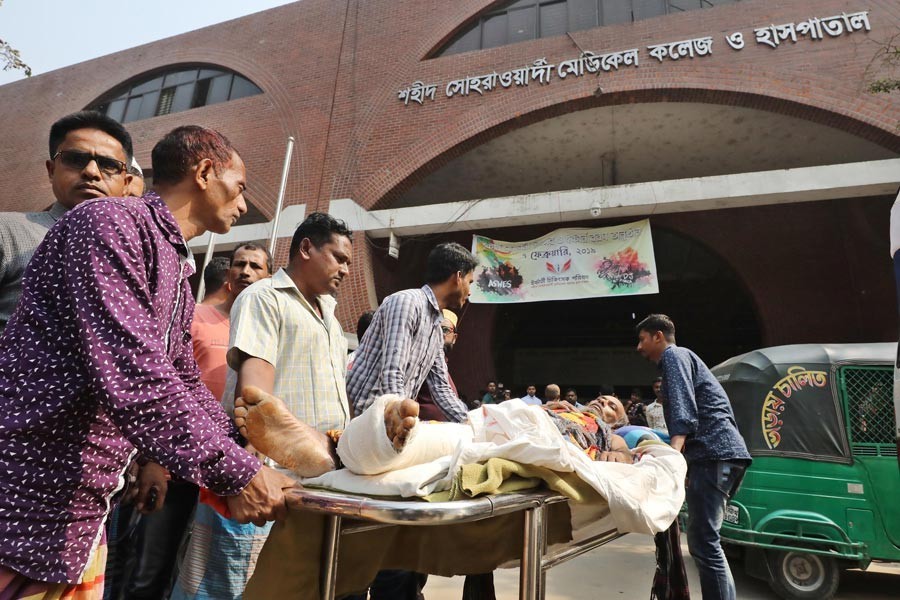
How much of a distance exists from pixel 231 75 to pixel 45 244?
12.8m

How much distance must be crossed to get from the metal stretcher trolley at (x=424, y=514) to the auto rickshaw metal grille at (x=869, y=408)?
11.4 ft

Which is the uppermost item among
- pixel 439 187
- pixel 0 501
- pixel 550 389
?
pixel 439 187

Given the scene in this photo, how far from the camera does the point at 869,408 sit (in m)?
3.74

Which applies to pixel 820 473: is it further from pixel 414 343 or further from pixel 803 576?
pixel 414 343

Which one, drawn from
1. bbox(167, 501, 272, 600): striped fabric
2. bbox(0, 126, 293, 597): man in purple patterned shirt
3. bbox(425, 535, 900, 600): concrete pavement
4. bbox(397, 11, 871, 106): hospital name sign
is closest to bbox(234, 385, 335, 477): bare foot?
bbox(0, 126, 293, 597): man in purple patterned shirt

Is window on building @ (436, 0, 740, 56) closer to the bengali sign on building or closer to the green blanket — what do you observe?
the bengali sign on building

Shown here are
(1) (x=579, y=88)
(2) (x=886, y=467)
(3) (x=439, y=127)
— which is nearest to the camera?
(2) (x=886, y=467)

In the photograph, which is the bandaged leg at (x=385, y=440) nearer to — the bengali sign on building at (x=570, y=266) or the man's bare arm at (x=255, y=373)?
the man's bare arm at (x=255, y=373)

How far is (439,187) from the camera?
443 inches

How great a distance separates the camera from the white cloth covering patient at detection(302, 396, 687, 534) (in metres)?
1.12

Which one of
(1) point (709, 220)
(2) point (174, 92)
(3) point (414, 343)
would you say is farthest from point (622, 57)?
(2) point (174, 92)

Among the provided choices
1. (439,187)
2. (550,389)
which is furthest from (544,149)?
(550,389)

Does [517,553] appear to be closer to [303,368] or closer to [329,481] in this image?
[329,481]

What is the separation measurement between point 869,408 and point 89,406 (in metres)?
4.66
